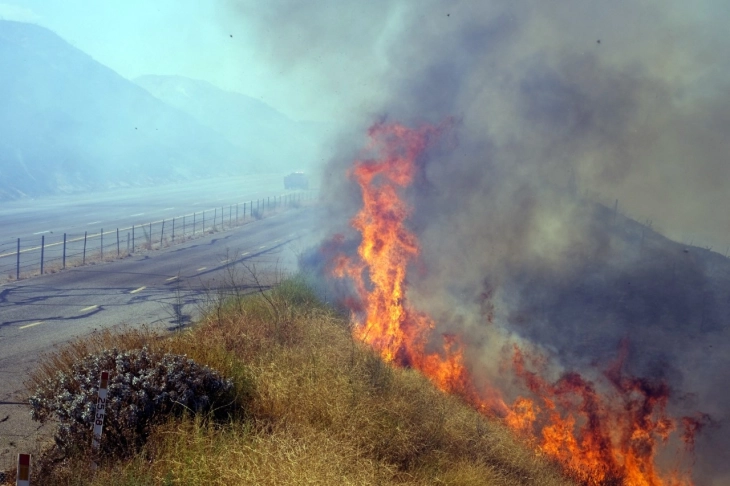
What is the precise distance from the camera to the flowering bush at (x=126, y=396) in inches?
269

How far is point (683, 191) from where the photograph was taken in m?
22.0

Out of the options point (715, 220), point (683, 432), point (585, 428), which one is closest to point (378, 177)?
point (585, 428)

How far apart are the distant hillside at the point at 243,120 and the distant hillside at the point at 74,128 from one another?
28.5 meters

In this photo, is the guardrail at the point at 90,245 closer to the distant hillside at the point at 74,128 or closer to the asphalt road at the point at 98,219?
the asphalt road at the point at 98,219

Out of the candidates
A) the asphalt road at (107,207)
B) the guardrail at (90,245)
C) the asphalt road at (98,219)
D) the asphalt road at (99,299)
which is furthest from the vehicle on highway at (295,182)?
the asphalt road at (99,299)

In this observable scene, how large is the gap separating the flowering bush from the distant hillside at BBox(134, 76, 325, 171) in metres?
119

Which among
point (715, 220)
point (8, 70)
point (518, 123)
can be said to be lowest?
point (715, 220)

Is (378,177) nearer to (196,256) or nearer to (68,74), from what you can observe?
(196,256)

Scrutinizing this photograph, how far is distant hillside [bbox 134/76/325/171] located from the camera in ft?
450

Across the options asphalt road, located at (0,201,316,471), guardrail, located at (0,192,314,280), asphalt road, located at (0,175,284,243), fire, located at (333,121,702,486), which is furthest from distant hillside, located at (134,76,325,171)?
fire, located at (333,121,702,486)

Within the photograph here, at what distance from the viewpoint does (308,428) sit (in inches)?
290

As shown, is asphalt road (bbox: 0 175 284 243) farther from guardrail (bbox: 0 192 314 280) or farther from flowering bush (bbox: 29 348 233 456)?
flowering bush (bbox: 29 348 233 456)

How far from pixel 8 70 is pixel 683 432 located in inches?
3128

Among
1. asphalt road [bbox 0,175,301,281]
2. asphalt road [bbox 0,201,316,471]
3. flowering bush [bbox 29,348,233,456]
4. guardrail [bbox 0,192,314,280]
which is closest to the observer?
flowering bush [bbox 29,348,233,456]
